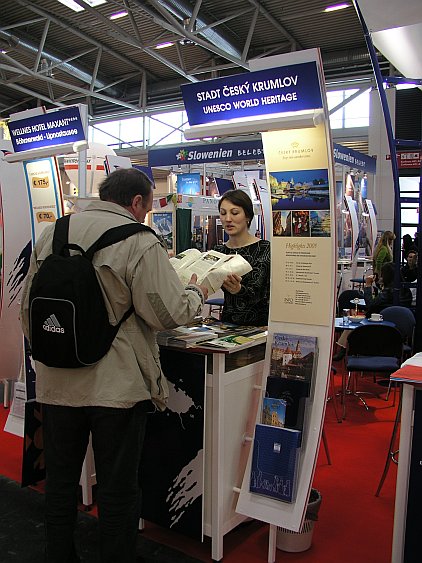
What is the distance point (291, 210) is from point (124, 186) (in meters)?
0.84

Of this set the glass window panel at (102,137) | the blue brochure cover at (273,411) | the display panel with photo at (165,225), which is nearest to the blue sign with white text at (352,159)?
the display panel with photo at (165,225)

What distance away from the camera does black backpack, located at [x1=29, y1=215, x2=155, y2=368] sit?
1904 mm

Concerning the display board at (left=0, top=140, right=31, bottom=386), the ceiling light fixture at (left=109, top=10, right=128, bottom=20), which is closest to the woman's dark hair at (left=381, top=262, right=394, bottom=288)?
the display board at (left=0, top=140, right=31, bottom=386)

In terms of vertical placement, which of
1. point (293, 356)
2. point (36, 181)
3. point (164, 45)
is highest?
point (164, 45)

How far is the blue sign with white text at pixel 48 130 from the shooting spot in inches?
133

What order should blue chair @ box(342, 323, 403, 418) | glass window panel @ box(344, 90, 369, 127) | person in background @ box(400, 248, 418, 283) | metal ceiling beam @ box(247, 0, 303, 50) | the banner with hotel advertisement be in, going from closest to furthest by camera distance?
the banner with hotel advertisement → blue chair @ box(342, 323, 403, 418) → person in background @ box(400, 248, 418, 283) → metal ceiling beam @ box(247, 0, 303, 50) → glass window panel @ box(344, 90, 369, 127)

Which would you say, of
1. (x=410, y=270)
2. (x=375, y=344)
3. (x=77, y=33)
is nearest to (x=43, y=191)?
(x=375, y=344)

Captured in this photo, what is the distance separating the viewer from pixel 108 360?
1.98m

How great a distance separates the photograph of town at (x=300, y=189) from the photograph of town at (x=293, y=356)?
1.97ft

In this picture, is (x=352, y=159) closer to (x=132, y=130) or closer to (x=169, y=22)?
(x=169, y=22)

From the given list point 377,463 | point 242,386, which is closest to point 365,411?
point 377,463

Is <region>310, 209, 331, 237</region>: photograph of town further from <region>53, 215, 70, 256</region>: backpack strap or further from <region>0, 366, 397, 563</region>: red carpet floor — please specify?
<region>0, 366, 397, 563</region>: red carpet floor

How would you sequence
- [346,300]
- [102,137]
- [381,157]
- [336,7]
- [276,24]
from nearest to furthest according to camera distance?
[346,300] → [336,7] → [276,24] → [381,157] → [102,137]

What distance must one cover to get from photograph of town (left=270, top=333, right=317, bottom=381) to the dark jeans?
72cm
